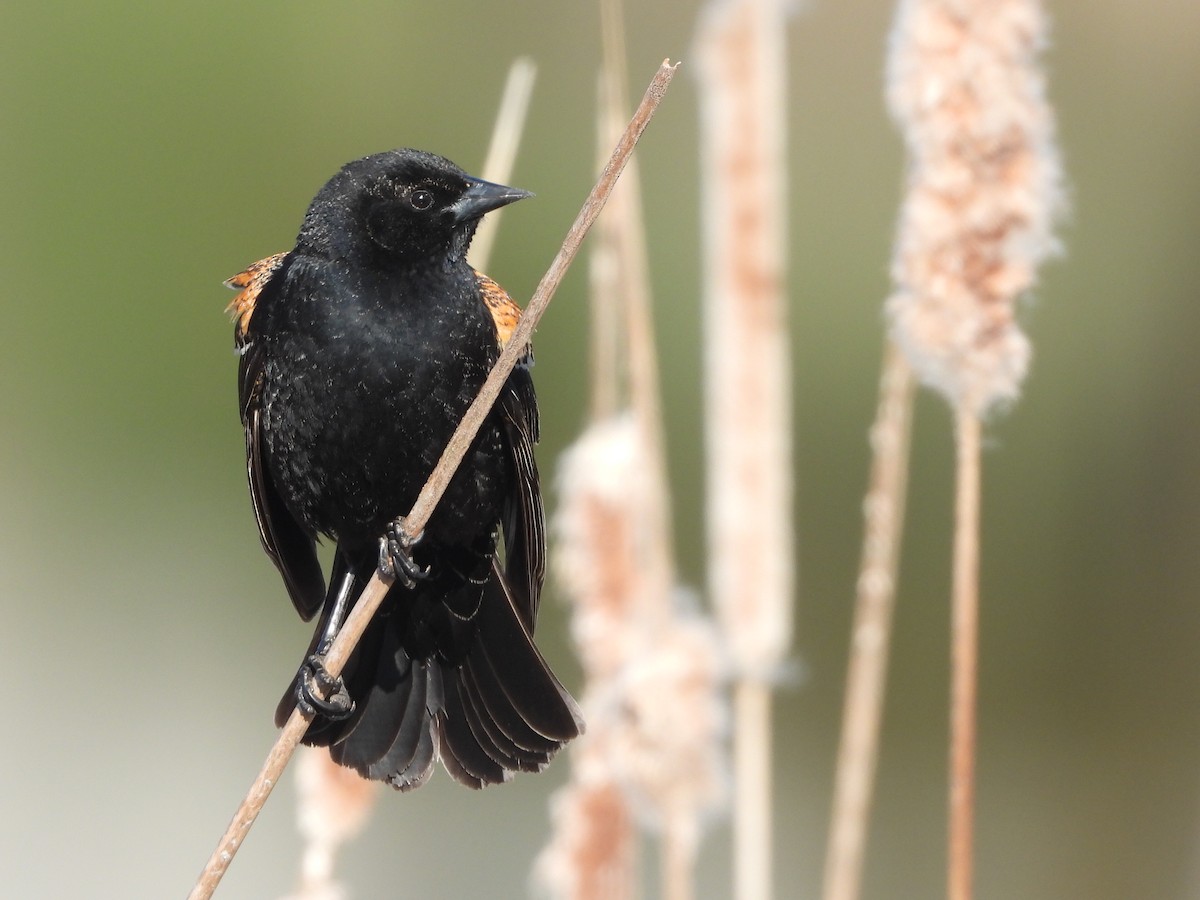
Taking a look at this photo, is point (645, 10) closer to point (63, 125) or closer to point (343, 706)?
point (63, 125)

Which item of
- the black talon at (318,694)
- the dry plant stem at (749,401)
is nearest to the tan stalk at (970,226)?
the dry plant stem at (749,401)

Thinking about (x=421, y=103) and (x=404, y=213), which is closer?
(x=404, y=213)

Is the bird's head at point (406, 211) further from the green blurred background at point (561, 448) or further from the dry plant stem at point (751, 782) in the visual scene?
the green blurred background at point (561, 448)

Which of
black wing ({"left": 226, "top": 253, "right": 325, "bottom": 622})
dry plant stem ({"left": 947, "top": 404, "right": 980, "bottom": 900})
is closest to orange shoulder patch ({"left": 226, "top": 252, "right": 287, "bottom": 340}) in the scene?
black wing ({"left": 226, "top": 253, "right": 325, "bottom": 622})

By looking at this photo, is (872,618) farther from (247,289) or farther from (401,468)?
(247,289)

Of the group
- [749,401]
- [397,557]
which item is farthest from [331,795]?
[749,401]

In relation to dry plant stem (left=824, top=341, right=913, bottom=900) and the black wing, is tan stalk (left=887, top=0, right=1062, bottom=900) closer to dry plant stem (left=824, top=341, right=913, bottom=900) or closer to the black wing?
dry plant stem (left=824, top=341, right=913, bottom=900)

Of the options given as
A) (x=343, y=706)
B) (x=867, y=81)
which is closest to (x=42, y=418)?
(x=343, y=706)
